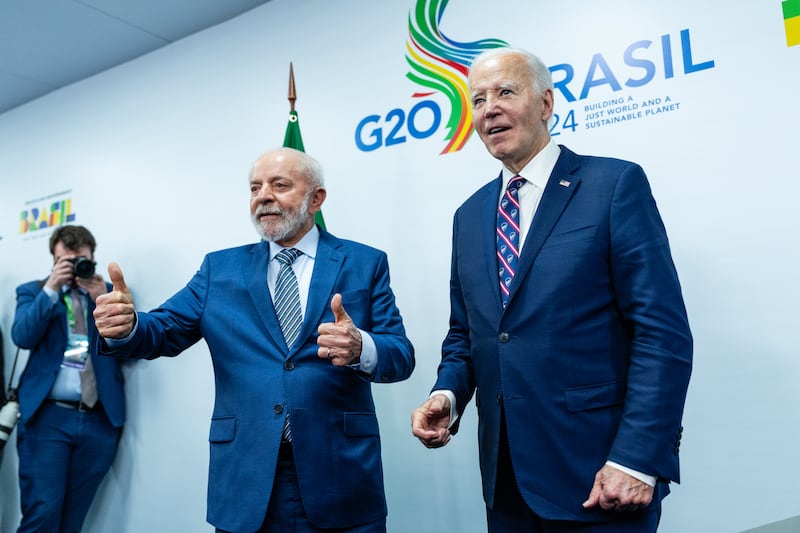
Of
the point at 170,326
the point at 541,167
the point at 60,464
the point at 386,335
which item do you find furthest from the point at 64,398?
the point at 541,167

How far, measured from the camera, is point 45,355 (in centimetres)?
317

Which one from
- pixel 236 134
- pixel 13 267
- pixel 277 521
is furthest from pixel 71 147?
pixel 277 521

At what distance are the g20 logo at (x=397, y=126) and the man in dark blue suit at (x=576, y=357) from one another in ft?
3.87

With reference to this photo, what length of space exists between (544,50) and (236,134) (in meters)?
1.59

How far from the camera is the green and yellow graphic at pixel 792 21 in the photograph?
6.29ft

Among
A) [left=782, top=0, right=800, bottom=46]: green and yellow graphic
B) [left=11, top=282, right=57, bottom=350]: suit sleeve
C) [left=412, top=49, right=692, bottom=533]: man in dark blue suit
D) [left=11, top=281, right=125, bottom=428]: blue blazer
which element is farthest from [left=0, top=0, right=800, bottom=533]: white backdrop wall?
[left=412, top=49, right=692, bottom=533]: man in dark blue suit

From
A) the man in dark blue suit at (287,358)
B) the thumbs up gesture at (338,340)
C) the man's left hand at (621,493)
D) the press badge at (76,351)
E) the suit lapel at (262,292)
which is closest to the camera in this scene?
the man's left hand at (621,493)

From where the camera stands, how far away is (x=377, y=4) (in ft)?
9.21

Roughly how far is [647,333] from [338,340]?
26.5 inches

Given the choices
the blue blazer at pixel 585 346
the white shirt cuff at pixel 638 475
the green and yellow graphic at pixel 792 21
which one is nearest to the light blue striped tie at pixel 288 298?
the blue blazer at pixel 585 346

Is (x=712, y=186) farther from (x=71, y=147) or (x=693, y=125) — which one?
(x=71, y=147)

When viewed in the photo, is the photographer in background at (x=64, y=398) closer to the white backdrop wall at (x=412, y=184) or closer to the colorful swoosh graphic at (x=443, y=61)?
the white backdrop wall at (x=412, y=184)

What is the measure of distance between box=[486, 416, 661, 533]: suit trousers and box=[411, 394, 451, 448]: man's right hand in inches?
5.3

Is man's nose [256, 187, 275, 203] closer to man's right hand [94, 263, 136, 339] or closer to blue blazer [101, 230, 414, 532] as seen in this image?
blue blazer [101, 230, 414, 532]
